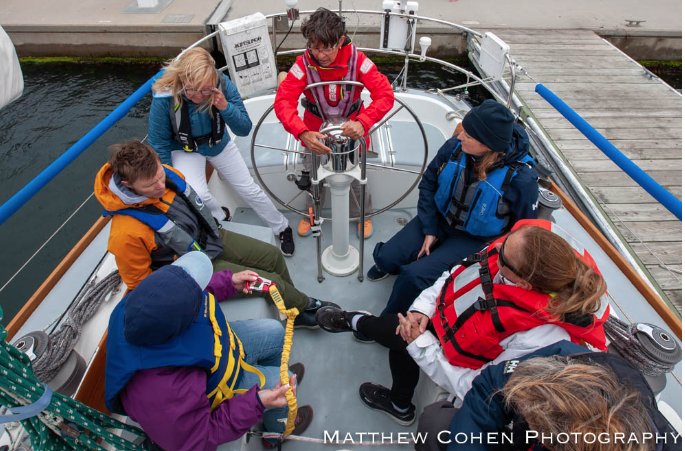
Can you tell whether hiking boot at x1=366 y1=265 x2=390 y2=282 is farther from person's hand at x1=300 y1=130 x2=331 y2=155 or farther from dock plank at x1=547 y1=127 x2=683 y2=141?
dock plank at x1=547 y1=127 x2=683 y2=141

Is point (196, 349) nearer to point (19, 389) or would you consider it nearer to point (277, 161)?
point (19, 389)

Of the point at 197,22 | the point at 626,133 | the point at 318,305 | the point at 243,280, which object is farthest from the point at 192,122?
the point at 197,22

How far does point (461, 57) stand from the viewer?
25.8 feet

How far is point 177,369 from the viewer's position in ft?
3.45

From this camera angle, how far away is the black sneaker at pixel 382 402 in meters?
1.65

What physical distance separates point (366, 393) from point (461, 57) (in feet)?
25.2

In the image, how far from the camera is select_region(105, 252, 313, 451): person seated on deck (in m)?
0.99

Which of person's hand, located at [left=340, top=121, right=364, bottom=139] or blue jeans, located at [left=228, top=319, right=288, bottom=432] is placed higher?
person's hand, located at [left=340, top=121, right=364, bottom=139]

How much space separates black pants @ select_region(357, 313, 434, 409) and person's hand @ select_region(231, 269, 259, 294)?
51cm

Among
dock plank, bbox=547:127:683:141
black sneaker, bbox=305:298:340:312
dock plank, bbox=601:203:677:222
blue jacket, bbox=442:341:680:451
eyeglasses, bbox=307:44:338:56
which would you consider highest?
→ eyeglasses, bbox=307:44:338:56

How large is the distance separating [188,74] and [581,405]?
1.85 meters

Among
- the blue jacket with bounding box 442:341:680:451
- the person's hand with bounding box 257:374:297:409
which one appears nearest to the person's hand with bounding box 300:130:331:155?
the person's hand with bounding box 257:374:297:409

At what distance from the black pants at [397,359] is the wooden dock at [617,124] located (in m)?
2.14

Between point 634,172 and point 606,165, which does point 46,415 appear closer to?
point 634,172
